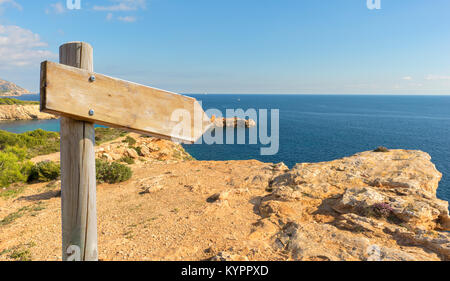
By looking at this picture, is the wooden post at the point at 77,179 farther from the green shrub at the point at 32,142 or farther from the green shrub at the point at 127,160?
the green shrub at the point at 32,142

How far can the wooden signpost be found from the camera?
155cm

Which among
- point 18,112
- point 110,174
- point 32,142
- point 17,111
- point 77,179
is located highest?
point 17,111

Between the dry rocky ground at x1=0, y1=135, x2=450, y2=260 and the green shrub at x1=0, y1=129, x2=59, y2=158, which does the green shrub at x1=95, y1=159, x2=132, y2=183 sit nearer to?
the dry rocky ground at x1=0, y1=135, x2=450, y2=260

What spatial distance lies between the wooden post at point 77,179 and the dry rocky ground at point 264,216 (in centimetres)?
337

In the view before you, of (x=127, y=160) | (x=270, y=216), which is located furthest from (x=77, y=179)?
(x=127, y=160)

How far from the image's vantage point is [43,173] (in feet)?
40.0

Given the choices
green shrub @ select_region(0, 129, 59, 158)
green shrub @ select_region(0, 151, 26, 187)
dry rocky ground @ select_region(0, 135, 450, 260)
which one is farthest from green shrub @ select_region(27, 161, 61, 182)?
green shrub @ select_region(0, 129, 59, 158)

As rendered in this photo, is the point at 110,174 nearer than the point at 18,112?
Yes

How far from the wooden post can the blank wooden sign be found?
21cm

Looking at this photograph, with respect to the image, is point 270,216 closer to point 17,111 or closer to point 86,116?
point 86,116

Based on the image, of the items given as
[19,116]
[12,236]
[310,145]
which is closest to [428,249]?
[12,236]

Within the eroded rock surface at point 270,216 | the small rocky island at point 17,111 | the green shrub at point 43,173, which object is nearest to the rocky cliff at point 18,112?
the small rocky island at point 17,111

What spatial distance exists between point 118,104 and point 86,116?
22cm
